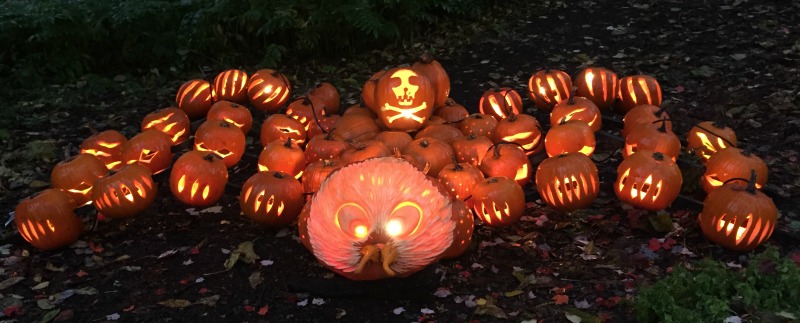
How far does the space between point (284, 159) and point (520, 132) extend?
1797 millimetres

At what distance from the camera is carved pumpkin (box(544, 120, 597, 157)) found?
516cm

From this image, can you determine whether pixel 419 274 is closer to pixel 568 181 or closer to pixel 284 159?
pixel 568 181

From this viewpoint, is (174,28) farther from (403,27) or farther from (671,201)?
(671,201)

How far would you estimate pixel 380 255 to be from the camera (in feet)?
12.7

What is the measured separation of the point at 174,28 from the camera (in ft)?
29.4

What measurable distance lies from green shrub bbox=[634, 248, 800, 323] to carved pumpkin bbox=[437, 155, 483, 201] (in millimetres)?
1398

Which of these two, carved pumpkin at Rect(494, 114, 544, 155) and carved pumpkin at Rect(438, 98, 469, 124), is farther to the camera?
carved pumpkin at Rect(438, 98, 469, 124)

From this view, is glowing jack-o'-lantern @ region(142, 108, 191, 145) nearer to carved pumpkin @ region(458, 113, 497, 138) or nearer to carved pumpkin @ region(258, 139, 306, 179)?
carved pumpkin @ region(258, 139, 306, 179)

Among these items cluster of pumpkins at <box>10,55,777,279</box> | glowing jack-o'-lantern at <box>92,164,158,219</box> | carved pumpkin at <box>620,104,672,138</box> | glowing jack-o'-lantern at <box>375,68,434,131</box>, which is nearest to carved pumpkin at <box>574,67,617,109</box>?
cluster of pumpkins at <box>10,55,777,279</box>

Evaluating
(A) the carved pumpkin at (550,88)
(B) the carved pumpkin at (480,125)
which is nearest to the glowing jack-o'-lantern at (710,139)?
(A) the carved pumpkin at (550,88)

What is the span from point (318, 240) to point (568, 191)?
182 cm

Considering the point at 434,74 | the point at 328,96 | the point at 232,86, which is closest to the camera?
the point at 434,74

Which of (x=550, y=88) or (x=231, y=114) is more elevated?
(x=231, y=114)

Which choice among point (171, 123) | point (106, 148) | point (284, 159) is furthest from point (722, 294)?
point (106, 148)
